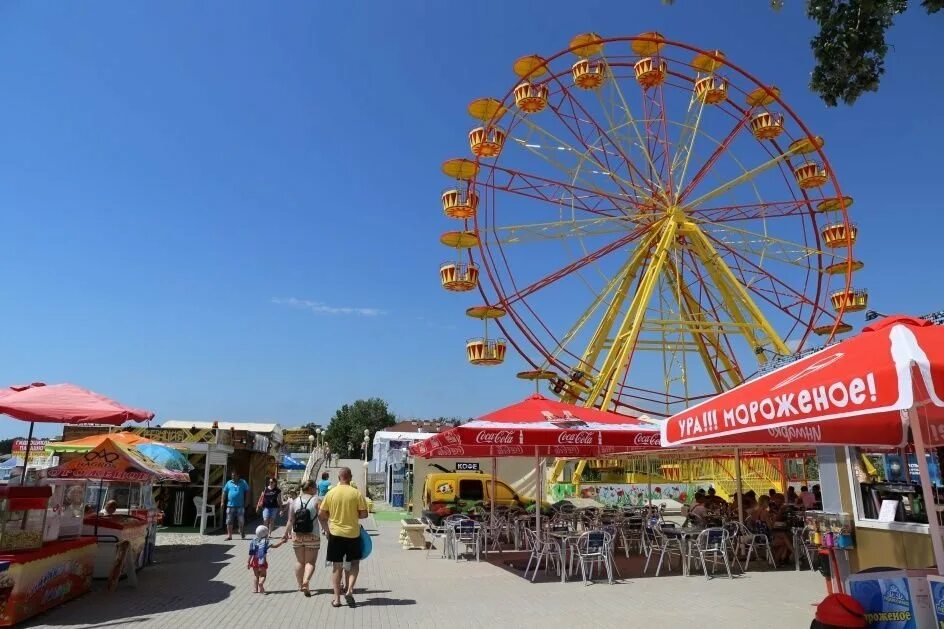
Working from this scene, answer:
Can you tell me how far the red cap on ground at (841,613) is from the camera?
11.7 ft

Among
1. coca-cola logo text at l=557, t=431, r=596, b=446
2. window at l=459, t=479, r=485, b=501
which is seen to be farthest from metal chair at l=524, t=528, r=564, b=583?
window at l=459, t=479, r=485, b=501

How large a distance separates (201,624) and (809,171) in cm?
1998

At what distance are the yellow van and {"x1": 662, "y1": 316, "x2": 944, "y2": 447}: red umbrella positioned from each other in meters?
11.5

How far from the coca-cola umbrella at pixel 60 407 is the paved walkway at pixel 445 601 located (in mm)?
1994

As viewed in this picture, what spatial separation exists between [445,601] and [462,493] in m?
9.22

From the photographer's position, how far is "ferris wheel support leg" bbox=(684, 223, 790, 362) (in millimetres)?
19328

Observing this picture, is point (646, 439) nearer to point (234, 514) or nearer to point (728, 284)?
point (234, 514)

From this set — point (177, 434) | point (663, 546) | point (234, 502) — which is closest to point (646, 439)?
point (663, 546)

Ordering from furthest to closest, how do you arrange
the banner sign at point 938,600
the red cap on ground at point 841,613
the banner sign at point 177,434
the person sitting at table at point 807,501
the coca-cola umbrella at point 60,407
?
the banner sign at point 177,434 → the person sitting at table at point 807,501 → the coca-cola umbrella at point 60,407 → the banner sign at point 938,600 → the red cap on ground at point 841,613

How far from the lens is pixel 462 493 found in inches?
659

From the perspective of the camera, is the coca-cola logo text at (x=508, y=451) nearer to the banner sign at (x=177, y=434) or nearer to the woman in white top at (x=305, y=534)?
the woman in white top at (x=305, y=534)

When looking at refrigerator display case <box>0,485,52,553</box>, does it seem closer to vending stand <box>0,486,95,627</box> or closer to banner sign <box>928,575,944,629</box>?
vending stand <box>0,486,95,627</box>

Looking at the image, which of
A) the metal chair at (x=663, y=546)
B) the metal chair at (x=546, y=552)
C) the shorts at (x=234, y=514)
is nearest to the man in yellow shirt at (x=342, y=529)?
the metal chair at (x=546, y=552)

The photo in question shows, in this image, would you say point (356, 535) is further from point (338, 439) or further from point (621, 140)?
point (338, 439)
